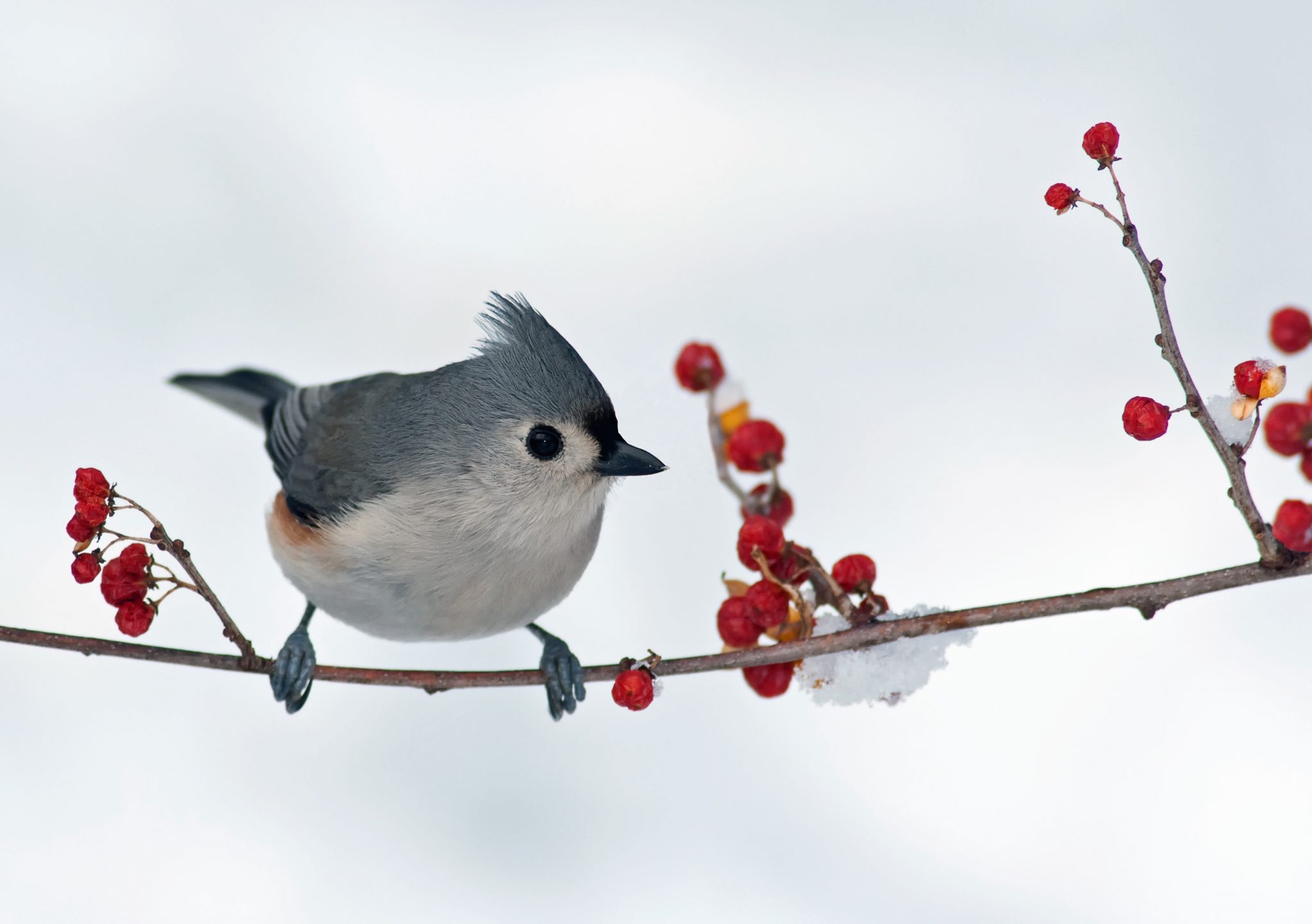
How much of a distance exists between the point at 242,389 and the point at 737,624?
4.76 ft

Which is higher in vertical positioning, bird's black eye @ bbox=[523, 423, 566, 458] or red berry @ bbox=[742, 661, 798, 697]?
bird's black eye @ bbox=[523, 423, 566, 458]

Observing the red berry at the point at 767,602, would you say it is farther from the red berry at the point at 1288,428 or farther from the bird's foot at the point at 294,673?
the bird's foot at the point at 294,673

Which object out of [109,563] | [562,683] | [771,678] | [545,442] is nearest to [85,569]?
[109,563]

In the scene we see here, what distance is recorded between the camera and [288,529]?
1744 millimetres

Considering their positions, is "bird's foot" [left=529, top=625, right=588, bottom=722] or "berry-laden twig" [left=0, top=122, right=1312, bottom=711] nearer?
"berry-laden twig" [left=0, top=122, right=1312, bottom=711]

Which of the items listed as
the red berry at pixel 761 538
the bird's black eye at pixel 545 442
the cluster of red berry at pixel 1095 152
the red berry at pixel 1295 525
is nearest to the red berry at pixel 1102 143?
the cluster of red berry at pixel 1095 152

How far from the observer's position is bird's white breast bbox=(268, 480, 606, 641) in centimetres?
150

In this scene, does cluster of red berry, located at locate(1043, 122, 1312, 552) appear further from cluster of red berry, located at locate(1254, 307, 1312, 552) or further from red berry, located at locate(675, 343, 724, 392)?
red berry, located at locate(675, 343, 724, 392)

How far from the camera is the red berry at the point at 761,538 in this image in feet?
3.81

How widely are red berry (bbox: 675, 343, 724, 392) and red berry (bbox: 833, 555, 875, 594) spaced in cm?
30

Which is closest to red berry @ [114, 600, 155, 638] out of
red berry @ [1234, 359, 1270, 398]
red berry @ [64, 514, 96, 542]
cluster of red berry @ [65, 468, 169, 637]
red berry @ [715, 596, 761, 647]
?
cluster of red berry @ [65, 468, 169, 637]

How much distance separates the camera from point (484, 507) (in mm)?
1490

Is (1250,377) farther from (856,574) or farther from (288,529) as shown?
Result: (288,529)

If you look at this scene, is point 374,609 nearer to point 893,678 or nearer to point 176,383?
point 893,678
